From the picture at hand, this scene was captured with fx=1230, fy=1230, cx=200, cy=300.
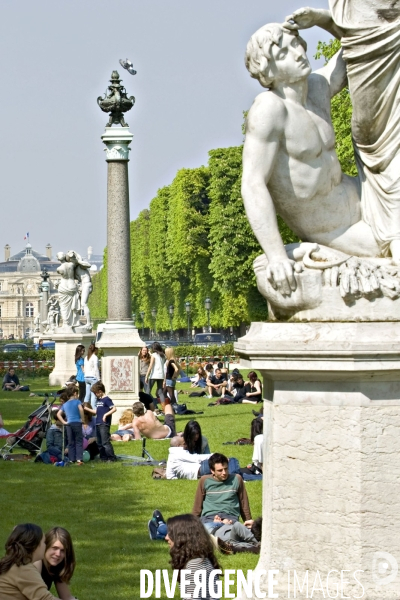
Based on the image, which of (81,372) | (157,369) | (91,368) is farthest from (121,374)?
(81,372)

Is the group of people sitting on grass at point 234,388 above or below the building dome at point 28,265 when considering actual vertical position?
below

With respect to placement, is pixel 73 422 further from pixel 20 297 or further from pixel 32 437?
pixel 20 297

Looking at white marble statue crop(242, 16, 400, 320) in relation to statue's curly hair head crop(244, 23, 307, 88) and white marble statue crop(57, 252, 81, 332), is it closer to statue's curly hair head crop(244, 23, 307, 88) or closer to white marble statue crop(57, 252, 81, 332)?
statue's curly hair head crop(244, 23, 307, 88)

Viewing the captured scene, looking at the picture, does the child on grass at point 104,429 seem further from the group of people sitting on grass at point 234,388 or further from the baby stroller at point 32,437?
the group of people sitting on grass at point 234,388

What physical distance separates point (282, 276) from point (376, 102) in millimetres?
836

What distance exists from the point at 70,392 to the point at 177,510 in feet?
14.5

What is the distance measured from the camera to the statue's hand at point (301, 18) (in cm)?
507

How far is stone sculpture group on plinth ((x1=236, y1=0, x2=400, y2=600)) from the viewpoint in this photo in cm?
482

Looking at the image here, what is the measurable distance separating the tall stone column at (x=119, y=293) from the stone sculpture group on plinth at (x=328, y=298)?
→ 16.3m

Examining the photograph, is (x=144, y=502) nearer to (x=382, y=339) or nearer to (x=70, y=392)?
(x=70, y=392)

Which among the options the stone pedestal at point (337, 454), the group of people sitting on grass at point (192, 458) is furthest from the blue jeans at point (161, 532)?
the stone pedestal at point (337, 454)

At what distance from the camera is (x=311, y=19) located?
511 centimetres

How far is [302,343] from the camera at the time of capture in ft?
15.8

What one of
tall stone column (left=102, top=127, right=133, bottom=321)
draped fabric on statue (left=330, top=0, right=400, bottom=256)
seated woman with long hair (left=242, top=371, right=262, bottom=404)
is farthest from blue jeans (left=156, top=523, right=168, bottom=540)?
seated woman with long hair (left=242, top=371, right=262, bottom=404)
